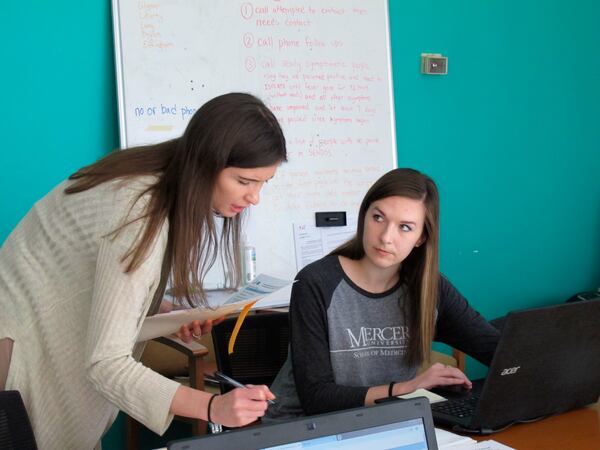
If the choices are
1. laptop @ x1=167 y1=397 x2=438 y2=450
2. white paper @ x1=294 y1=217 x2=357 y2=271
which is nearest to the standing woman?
laptop @ x1=167 y1=397 x2=438 y2=450

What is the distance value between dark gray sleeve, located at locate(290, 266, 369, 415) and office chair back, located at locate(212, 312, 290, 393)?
20 cm

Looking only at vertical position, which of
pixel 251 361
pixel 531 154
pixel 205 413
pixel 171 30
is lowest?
pixel 251 361

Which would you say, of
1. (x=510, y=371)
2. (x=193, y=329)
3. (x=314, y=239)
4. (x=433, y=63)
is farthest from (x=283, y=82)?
(x=510, y=371)

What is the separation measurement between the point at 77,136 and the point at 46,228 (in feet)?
5.04

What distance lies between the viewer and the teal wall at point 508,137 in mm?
3674

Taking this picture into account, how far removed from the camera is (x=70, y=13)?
2820mm

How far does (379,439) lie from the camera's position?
1142 millimetres

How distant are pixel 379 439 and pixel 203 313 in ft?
1.68

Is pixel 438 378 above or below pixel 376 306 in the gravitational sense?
below

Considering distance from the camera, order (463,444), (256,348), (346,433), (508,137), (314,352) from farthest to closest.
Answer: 1. (508,137)
2. (256,348)
3. (314,352)
4. (463,444)
5. (346,433)

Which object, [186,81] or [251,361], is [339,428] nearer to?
[251,361]

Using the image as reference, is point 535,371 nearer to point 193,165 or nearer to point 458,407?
point 458,407

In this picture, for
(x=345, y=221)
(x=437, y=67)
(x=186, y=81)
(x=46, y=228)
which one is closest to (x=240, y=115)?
(x=46, y=228)

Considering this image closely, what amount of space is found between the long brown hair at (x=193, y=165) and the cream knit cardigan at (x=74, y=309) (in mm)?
28
